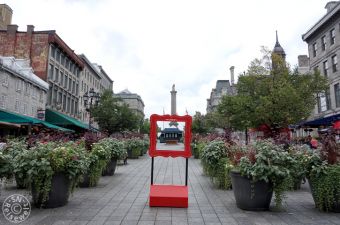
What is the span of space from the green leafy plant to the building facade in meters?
26.3

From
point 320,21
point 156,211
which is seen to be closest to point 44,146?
point 156,211

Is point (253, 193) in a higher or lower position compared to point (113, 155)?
lower

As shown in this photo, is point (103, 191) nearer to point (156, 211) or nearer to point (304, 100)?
point (156, 211)

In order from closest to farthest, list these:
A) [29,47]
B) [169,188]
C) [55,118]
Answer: [169,188] → [55,118] → [29,47]

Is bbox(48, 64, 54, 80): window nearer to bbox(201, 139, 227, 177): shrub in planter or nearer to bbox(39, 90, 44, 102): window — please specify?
bbox(39, 90, 44, 102): window

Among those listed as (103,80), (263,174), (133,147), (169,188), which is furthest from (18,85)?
(103,80)

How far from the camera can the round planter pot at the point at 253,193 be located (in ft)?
21.8

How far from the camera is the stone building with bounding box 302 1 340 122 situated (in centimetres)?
3105

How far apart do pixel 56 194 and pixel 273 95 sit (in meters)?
21.3

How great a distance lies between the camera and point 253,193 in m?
6.61

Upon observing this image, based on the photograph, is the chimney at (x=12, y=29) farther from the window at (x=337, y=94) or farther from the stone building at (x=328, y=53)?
the window at (x=337, y=94)

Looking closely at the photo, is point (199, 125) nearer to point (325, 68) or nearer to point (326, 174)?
point (325, 68)

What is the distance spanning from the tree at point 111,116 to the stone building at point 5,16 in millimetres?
16029

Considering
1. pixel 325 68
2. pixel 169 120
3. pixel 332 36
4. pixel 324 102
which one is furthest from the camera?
pixel 324 102
